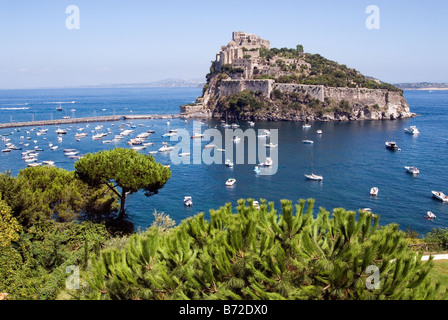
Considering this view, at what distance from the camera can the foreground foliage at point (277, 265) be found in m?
8.16

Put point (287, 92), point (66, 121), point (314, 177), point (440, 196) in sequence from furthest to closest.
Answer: point (287, 92), point (66, 121), point (314, 177), point (440, 196)

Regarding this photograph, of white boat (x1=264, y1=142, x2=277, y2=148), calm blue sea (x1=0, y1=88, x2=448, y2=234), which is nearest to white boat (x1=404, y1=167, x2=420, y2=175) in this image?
calm blue sea (x1=0, y1=88, x2=448, y2=234)

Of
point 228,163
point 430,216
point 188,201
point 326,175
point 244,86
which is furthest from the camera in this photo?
point 244,86

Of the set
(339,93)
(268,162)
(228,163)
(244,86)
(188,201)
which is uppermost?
(244,86)

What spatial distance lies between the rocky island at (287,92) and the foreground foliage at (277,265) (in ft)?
276

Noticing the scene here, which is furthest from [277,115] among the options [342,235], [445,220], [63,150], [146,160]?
[342,235]

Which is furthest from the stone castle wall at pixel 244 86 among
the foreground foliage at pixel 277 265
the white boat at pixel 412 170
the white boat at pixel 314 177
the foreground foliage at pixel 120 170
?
the foreground foliage at pixel 277 265

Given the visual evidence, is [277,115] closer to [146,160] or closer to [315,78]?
[315,78]

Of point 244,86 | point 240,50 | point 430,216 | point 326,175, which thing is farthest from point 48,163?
point 240,50

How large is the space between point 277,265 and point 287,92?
9109 centimetres

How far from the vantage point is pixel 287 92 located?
96.1 meters

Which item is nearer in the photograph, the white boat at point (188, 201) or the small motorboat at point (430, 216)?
the small motorboat at point (430, 216)

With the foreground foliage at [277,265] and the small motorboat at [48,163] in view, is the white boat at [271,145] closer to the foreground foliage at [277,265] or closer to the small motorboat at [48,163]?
the small motorboat at [48,163]

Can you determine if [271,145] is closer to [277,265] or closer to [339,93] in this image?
[339,93]
